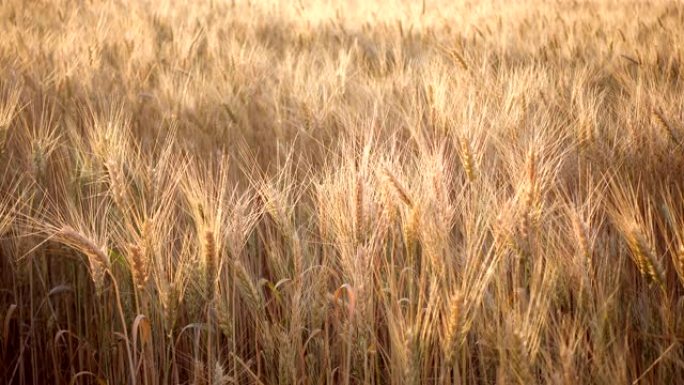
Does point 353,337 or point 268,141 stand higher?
point 268,141

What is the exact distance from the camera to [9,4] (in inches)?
160

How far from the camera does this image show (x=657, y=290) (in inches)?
50.4

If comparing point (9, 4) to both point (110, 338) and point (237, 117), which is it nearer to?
point (237, 117)

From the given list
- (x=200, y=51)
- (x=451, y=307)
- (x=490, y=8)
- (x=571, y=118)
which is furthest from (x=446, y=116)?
(x=490, y=8)

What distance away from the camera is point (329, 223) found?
4.31 feet

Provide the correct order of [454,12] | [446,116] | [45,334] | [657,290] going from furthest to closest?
[454,12] → [446,116] → [45,334] → [657,290]

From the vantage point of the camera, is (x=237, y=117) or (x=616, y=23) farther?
(x=616, y=23)

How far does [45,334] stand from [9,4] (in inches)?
138

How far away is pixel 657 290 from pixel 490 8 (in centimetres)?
461

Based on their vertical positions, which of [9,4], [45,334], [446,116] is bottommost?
[45,334]

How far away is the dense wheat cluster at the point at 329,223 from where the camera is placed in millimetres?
1072

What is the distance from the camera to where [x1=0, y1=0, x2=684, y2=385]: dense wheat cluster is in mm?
1072

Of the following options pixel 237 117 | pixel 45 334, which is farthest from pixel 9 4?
pixel 45 334

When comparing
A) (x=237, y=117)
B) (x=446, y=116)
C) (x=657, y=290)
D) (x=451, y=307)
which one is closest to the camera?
(x=451, y=307)
